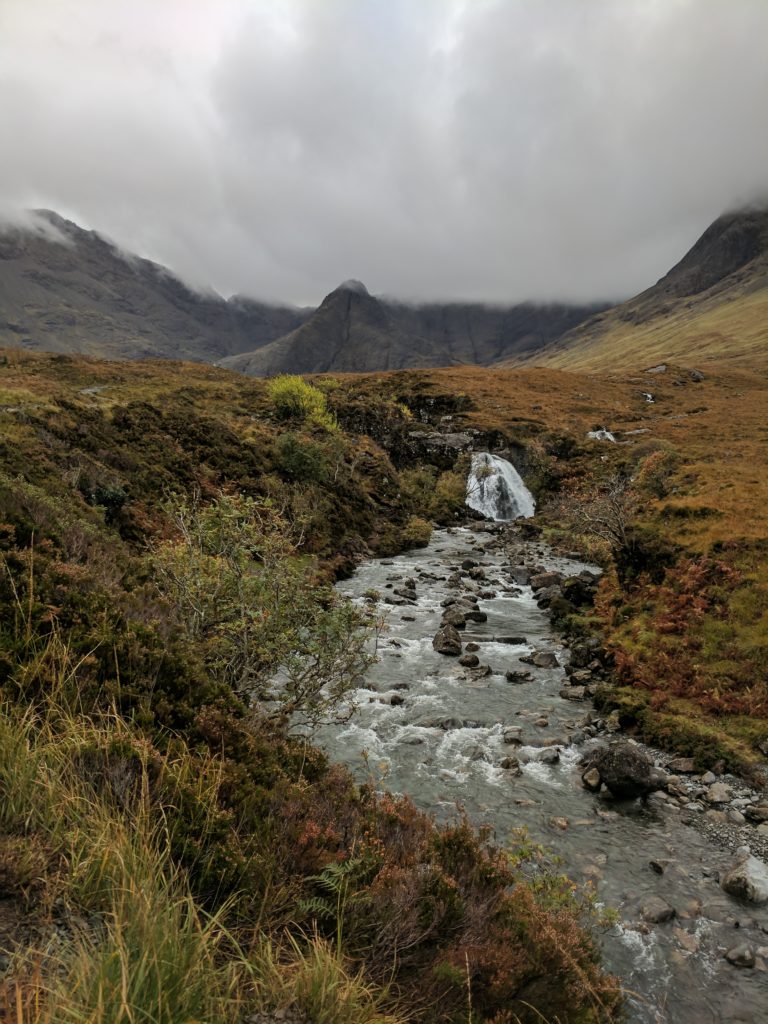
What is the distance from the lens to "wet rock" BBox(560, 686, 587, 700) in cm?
1497

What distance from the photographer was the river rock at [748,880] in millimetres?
7926

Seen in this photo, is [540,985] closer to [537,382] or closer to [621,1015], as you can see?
[621,1015]

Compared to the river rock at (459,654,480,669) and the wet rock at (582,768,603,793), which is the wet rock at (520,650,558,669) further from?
the wet rock at (582,768,603,793)

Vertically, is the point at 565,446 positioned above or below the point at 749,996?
above

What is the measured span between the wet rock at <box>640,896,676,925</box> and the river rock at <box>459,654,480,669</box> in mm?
9138

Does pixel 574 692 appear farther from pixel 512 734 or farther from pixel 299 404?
pixel 299 404

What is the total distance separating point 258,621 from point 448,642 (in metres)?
10.6

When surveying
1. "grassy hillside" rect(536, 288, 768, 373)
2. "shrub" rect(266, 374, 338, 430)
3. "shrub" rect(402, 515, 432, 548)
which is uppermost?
"grassy hillside" rect(536, 288, 768, 373)

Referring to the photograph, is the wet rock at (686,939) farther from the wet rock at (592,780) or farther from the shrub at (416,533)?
the shrub at (416,533)

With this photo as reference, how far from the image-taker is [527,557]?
108 ft

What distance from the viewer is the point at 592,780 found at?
10.8m

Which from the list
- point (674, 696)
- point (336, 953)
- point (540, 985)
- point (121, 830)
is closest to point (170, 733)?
point (121, 830)

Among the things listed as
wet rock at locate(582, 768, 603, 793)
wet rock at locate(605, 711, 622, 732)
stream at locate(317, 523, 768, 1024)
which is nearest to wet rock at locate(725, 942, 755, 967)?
stream at locate(317, 523, 768, 1024)

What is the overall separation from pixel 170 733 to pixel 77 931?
2.91 meters
